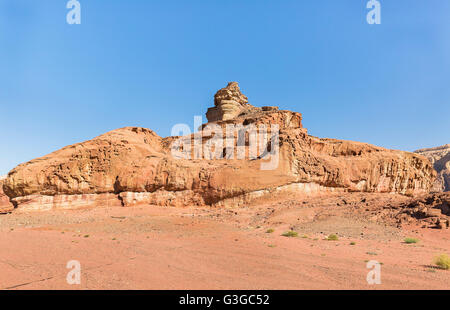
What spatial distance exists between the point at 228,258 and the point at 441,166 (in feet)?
342

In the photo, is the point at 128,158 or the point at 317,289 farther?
the point at 128,158

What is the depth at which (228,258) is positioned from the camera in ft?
27.3

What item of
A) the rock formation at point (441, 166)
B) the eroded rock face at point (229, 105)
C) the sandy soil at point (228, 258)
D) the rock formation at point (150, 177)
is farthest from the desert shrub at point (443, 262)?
the rock formation at point (441, 166)

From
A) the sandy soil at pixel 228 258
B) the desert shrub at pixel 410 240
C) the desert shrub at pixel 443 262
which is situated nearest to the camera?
the sandy soil at pixel 228 258

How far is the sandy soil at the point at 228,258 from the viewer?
595cm

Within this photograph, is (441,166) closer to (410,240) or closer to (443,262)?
(410,240)

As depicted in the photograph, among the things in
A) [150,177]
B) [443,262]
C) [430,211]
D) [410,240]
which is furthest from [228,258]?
[150,177]

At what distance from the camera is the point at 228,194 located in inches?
1016

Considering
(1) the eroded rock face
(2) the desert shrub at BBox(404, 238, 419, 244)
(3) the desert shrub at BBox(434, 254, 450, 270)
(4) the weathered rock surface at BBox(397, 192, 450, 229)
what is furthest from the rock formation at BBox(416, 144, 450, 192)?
(3) the desert shrub at BBox(434, 254, 450, 270)

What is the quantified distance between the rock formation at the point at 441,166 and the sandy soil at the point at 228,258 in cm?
7371

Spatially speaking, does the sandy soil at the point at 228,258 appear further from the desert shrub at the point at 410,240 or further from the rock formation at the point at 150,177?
the rock formation at the point at 150,177
